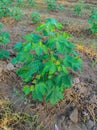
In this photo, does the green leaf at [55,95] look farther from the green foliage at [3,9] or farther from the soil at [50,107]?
the green foliage at [3,9]

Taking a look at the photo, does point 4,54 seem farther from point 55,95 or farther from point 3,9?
point 3,9

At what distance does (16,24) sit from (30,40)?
102 inches

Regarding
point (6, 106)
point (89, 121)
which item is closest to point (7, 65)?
point (6, 106)

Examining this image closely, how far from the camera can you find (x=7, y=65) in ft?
11.9

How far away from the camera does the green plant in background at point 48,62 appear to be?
2830mm

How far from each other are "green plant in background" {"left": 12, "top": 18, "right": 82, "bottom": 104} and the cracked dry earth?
18 centimetres

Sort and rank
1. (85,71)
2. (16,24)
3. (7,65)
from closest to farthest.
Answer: (7,65)
(85,71)
(16,24)

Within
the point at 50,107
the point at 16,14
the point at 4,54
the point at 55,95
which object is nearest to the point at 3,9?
the point at 16,14

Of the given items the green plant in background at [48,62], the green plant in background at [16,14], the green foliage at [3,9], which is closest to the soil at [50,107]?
the green plant in background at [48,62]

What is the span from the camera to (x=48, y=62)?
112 inches

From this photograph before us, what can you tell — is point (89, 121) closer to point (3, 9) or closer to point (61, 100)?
point (61, 100)

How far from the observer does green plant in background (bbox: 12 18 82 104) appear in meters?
2.83

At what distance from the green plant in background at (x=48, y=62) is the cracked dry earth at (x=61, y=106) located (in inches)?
7.0

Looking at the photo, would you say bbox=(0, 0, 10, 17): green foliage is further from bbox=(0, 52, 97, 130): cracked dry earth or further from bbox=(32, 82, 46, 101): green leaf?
bbox=(32, 82, 46, 101): green leaf
